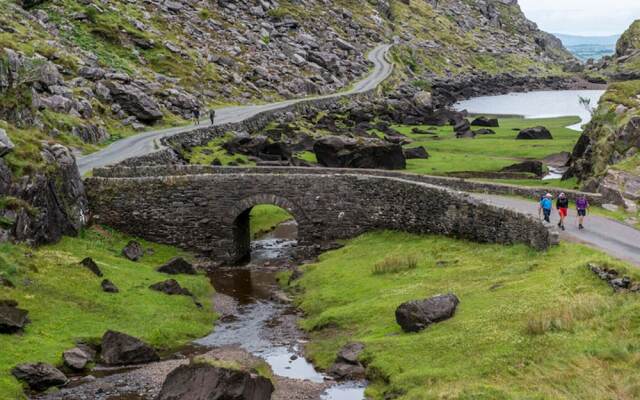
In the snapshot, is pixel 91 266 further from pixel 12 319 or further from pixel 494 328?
pixel 494 328

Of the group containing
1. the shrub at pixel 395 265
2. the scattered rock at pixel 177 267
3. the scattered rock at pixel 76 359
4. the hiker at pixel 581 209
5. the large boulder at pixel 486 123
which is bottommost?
the scattered rock at pixel 177 267

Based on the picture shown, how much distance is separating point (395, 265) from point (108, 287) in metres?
16.5

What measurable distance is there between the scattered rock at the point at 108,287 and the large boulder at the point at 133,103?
50681mm

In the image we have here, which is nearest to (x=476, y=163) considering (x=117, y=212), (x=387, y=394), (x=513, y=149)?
(x=513, y=149)

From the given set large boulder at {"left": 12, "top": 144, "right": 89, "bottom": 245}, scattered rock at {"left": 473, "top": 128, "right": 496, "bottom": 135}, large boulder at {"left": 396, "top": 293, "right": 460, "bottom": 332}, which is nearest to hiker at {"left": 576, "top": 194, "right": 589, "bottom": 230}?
large boulder at {"left": 396, "top": 293, "right": 460, "bottom": 332}

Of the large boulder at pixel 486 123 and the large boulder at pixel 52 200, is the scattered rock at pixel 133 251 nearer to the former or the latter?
the large boulder at pixel 52 200

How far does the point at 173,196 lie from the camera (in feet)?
192

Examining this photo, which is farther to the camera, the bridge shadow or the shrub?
the bridge shadow

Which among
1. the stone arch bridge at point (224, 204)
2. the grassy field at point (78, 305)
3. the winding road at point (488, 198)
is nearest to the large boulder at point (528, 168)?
the winding road at point (488, 198)

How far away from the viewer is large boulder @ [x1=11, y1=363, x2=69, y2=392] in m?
31.3

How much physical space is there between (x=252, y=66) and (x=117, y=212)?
84290 millimetres

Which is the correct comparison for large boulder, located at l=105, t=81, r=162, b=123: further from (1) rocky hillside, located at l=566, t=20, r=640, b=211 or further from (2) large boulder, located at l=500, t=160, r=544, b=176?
(1) rocky hillside, located at l=566, t=20, r=640, b=211

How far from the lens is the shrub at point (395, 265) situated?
1804 inches

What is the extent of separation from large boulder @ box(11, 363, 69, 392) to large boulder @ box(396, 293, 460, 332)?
14894 millimetres
